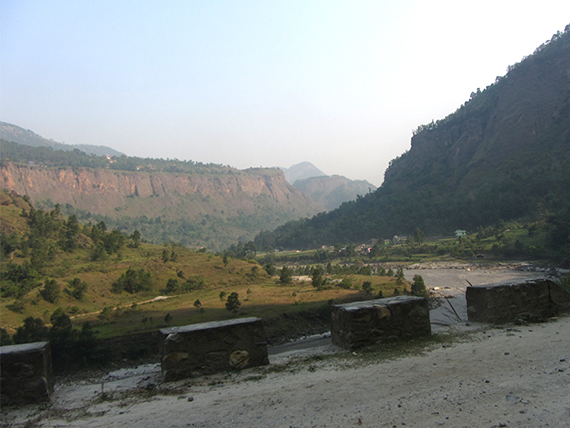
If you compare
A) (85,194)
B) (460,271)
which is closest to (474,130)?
(460,271)

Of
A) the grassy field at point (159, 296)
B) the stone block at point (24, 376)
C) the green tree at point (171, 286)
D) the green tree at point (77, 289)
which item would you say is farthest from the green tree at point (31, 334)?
the green tree at point (171, 286)

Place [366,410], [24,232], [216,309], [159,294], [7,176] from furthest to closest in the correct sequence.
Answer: [7,176] → [24,232] → [159,294] → [216,309] → [366,410]

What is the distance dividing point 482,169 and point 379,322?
124 meters

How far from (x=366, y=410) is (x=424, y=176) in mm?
143561

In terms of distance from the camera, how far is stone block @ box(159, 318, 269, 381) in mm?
6461

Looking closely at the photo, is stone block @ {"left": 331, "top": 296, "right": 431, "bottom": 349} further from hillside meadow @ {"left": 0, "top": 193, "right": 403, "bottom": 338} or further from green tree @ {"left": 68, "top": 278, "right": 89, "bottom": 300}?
green tree @ {"left": 68, "top": 278, "right": 89, "bottom": 300}

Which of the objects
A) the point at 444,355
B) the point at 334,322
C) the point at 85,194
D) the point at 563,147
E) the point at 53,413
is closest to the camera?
the point at 53,413

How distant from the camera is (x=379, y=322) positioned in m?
7.48

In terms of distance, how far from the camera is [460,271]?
201 feet

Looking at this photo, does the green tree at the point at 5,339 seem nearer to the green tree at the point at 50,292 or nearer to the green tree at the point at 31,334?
the green tree at the point at 31,334

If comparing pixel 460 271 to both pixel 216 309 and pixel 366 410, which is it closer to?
pixel 216 309

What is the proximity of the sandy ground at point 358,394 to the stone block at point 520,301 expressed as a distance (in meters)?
1.55

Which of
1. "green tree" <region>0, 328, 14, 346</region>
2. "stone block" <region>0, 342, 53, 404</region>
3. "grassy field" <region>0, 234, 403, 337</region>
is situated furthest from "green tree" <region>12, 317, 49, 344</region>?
"stone block" <region>0, 342, 53, 404</region>

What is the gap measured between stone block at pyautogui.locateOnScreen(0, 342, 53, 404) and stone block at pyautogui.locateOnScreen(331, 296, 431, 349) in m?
5.03
